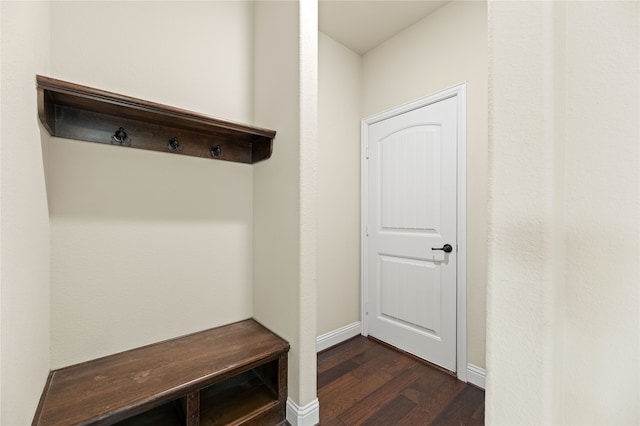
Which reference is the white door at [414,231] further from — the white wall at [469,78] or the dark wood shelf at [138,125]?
the dark wood shelf at [138,125]

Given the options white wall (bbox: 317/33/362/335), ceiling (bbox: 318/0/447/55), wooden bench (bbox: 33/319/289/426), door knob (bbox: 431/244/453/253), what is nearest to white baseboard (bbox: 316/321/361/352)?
white wall (bbox: 317/33/362/335)

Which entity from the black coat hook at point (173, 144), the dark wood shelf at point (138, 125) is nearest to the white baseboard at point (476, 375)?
the dark wood shelf at point (138, 125)

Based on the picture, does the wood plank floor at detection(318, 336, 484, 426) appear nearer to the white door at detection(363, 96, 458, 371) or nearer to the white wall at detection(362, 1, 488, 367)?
the white door at detection(363, 96, 458, 371)

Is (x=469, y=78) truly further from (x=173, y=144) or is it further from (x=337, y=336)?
(x=337, y=336)

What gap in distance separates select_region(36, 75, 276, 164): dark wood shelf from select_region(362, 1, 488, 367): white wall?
4.80ft

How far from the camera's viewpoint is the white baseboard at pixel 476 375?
1.83 metres

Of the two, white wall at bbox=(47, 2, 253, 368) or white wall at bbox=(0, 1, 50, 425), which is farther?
white wall at bbox=(47, 2, 253, 368)

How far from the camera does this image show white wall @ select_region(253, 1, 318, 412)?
144cm

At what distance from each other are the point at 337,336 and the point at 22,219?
Answer: 2.28 metres

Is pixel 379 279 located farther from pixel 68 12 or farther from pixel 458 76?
pixel 68 12

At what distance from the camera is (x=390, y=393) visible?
70.2 inches

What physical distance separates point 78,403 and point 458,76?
2.84 m

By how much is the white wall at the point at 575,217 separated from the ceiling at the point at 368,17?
2.04m

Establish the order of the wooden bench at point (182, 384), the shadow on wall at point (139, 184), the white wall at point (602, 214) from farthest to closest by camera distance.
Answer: the shadow on wall at point (139, 184)
the wooden bench at point (182, 384)
the white wall at point (602, 214)
